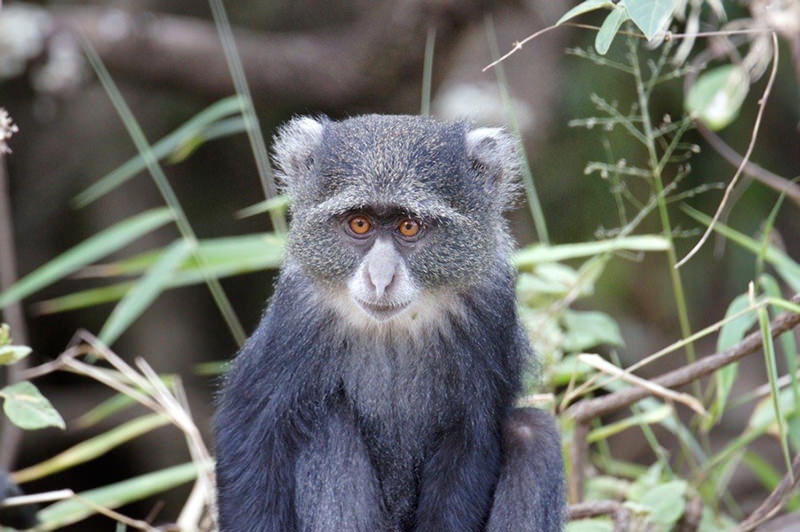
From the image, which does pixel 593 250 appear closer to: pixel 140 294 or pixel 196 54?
pixel 140 294

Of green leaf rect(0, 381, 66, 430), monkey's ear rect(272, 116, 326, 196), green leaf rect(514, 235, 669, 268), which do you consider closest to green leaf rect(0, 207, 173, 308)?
monkey's ear rect(272, 116, 326, 196)

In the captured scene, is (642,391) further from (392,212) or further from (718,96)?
(718,96)

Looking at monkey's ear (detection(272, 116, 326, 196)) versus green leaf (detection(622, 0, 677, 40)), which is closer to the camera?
green leaf (detection(622, 0, 677, 40))

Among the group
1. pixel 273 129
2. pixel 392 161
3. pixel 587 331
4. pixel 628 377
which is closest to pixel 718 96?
pixel 587 331

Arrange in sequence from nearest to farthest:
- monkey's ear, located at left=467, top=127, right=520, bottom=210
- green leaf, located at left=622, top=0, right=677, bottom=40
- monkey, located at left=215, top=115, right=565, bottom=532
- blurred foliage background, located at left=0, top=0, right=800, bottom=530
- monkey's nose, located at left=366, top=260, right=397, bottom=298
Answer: green leaf, located at left=622, top=0, right=677, bottom=40 < monkey's nose, located at left=366, top=260, right=397, bottom=298 < monkey, located at left=215, top=115, right=565, bottom=532 < monkey's ear, located at left=467, top=127, right=520, bottom=210 < blurred foliage background, located at left=0, top=0, right=800, bottom=530

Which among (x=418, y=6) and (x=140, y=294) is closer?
(x=140, y=294)

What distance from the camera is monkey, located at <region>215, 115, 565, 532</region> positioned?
3.77 meters

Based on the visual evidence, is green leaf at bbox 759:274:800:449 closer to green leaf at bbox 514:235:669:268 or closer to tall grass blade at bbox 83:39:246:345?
green leaf at bbox 514:235:669:268

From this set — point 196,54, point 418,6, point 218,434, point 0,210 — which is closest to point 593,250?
point 218,434

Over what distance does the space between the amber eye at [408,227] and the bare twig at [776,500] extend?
61.7 inches

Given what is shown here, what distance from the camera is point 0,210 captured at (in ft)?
17.2

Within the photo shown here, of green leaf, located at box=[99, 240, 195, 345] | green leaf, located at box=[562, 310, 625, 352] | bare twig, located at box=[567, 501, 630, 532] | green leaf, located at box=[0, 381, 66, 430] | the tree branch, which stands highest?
the tree branch

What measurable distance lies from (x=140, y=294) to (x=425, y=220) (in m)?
1.67

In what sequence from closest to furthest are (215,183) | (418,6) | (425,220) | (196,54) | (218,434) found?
(425,220), (218,434), (418,6), (196,54), (215,183)
